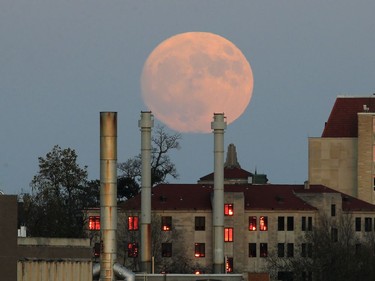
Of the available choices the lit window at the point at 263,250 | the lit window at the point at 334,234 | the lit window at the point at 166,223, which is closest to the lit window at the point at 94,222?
the lit window at the point at 166,223

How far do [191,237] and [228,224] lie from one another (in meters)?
4.10

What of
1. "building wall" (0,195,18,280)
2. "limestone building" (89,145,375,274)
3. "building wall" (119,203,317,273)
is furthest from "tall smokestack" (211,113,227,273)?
"building wall" (0,195,18,280)

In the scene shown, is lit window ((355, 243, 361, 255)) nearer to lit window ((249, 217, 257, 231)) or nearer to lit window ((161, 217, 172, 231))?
lit window ((249, 217, 257, 231))

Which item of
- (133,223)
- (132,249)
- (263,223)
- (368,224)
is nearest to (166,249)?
(132,249)

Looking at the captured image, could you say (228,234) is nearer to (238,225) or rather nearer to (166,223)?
(238,225)

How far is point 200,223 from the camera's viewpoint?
7717 inches

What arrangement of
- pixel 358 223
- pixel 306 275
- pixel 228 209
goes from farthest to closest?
pixel 358 223, pixel 228 209, pixel 306 275

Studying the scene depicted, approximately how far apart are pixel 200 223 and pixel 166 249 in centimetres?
471

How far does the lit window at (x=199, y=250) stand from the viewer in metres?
195

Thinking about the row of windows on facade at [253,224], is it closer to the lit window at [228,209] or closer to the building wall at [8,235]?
the lit window at [228,209]

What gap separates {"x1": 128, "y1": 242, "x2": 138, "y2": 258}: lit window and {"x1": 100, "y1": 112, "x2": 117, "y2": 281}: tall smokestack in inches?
2409

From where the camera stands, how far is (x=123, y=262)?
188 meters

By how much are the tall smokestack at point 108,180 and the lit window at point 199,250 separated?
65.3 m

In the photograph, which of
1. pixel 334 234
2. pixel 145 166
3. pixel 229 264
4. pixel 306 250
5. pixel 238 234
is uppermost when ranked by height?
pixel 145 166
